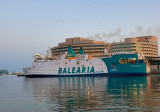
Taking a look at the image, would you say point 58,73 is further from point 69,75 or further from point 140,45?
point 140,45

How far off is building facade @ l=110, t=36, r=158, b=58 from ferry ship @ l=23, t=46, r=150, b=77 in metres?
68.8

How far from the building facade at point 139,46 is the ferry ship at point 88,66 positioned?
2709 inches

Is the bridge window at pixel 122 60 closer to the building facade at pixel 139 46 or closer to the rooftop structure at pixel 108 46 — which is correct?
the building facade at pixel 139 46

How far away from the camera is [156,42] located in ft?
561

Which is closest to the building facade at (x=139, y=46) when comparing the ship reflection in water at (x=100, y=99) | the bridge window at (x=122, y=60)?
the bridge window at (x=122, y=60)

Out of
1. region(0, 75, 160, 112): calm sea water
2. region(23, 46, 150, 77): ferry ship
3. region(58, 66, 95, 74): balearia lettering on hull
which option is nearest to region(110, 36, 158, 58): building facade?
region(23, 46, 150, 77): ferry ship

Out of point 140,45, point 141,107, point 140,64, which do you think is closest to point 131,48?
point 140,45

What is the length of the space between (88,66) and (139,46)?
8150 cm

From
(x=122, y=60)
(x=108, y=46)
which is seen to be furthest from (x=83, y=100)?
(x=108, y=46)

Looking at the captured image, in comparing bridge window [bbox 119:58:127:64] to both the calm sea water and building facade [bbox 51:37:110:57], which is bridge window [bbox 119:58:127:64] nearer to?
the calm sea water

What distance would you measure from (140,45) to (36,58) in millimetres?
84972

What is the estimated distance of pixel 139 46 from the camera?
150 metres

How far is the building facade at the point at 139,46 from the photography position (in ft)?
482

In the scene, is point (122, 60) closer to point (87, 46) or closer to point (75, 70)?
point (75, 70)
